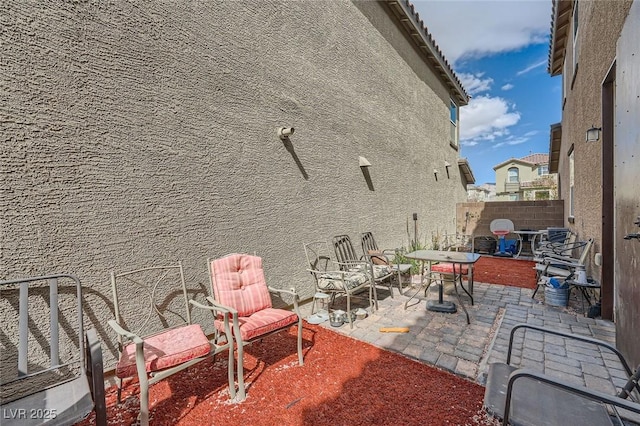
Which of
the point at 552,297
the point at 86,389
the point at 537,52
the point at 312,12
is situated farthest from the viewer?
the point at 537,52

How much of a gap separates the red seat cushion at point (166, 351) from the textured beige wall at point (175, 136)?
21.2 inches

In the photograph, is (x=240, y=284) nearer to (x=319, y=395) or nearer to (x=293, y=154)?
(x=319, y=395)

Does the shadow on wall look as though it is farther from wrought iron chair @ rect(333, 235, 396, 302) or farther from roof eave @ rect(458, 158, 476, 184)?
roof eave @ rect(458, 158, 476, 184)

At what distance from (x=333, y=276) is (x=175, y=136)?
281 centimetres

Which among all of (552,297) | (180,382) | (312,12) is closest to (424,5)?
(312,12)

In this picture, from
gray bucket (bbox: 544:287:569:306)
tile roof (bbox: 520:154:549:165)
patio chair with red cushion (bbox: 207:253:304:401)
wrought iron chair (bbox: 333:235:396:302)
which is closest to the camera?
patio chair with red cushion (bbox: 207:253:304:401)

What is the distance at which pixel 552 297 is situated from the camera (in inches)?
167

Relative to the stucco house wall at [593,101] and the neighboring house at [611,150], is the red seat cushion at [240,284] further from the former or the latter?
the stucco house wall at [593,101]

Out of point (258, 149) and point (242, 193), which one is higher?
point (258, 149)

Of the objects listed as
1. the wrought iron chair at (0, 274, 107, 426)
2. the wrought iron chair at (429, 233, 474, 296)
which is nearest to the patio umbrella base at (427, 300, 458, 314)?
the wrought iron chair at (429, 233, 474, 296)

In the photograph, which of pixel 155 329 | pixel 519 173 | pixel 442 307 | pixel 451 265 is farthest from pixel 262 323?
pixel 519 173

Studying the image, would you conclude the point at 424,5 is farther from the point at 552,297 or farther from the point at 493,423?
the point at 493,423

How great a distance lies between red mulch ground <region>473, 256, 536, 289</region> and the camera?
19.2 feet

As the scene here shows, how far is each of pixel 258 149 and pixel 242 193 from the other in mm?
693
